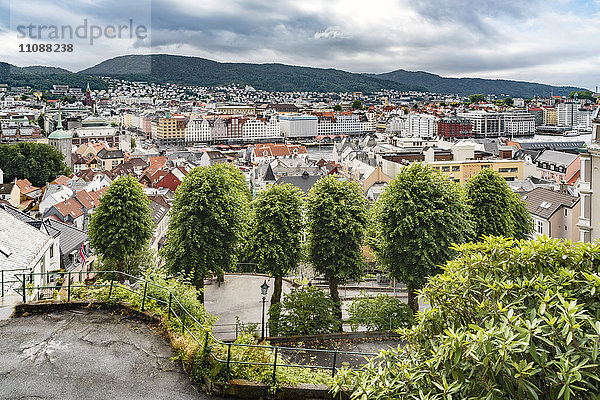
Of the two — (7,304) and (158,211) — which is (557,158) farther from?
(7,304)

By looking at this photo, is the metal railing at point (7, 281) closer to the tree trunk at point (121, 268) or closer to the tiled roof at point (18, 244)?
the tiled roof at point (18, 244)

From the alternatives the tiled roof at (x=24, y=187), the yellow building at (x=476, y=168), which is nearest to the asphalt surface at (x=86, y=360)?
the yellow building at (x=476, y=168)

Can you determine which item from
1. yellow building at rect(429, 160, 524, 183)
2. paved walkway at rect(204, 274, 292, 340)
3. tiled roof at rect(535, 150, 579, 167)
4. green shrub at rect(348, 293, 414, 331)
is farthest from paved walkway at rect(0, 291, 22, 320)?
Answer: tiled roof at rect(535, 150, 579, 167)

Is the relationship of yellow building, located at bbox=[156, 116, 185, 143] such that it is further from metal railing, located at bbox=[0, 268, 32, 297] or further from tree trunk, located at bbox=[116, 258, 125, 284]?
metal railing, located at bbox=[0, 268, 32, 297]

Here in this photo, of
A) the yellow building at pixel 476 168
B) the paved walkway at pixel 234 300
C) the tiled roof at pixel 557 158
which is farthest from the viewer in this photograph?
the tiled roof at pixel 557 158

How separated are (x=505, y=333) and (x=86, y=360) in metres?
7.93

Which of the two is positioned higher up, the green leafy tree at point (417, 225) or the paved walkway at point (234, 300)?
the green leafy tree at point (417, 225)

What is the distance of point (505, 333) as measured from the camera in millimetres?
5574

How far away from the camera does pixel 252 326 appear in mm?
22406

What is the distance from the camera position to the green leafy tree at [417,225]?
975 inches

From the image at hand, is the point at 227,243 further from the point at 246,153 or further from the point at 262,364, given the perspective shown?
the point at 246,153

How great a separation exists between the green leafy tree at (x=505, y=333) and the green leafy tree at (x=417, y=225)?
16.6m

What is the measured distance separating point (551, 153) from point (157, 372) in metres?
88.4

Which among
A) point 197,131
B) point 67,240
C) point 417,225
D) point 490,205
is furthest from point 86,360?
point 197,131
